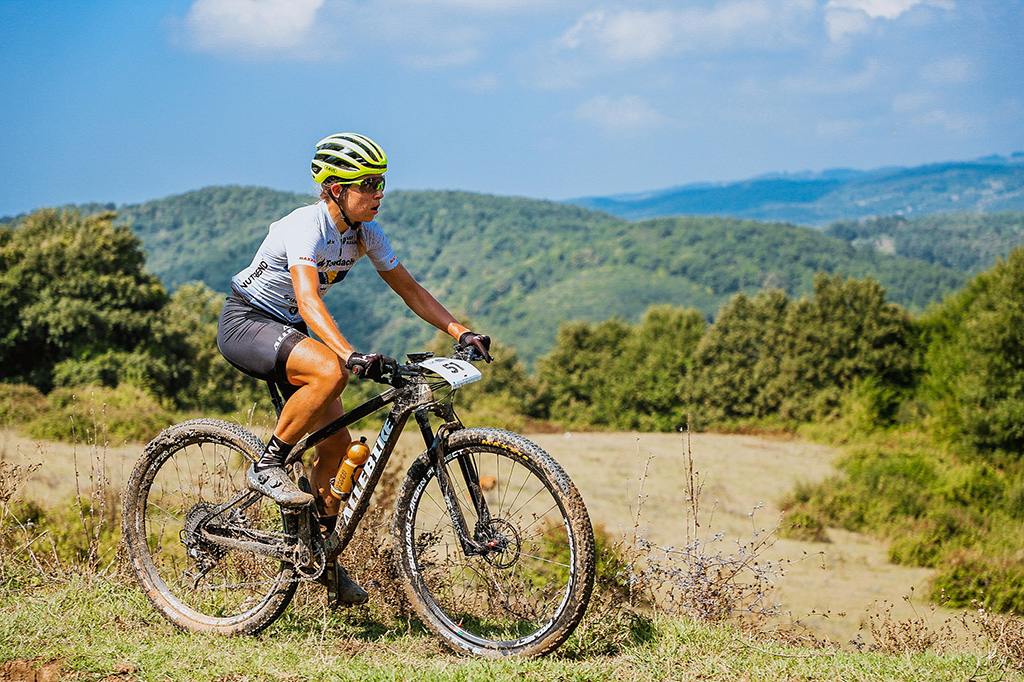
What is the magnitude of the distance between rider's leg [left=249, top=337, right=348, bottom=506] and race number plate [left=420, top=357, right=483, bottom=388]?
428mm

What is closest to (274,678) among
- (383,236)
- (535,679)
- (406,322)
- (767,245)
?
(535,679)

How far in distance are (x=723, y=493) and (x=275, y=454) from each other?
20.9 metres

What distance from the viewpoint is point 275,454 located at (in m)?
4.14

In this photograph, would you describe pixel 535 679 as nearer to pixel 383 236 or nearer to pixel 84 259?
pixel 383 236

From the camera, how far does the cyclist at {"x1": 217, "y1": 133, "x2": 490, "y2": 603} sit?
12.5 ft

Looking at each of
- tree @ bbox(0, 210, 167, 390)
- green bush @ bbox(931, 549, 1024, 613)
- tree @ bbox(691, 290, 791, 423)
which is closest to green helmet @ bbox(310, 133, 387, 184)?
green bush @ bbox(931, 549, 1024, 613)

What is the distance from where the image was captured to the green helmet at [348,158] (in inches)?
154

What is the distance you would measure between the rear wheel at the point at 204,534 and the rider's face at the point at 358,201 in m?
1.42

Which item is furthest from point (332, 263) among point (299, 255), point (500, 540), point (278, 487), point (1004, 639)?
point (1004, 639)

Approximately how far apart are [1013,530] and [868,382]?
62.0 feet

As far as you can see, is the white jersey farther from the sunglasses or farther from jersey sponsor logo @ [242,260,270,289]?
the sunglasses

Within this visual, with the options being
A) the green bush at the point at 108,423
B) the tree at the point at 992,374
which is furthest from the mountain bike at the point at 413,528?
the tree at the point at 992,374

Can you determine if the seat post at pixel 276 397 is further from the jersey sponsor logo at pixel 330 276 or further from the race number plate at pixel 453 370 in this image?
the race number plate at pixel 453 370

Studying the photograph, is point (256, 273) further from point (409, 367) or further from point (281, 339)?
point (409, 367)
